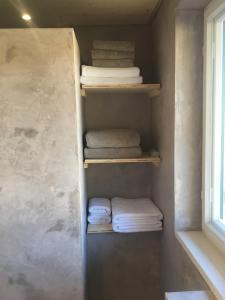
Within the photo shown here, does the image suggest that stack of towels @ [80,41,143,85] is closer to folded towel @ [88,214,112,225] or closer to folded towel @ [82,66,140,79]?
folded towel @ [82,66,140,79]

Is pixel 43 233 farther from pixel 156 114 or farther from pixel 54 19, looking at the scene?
pixel 54 19

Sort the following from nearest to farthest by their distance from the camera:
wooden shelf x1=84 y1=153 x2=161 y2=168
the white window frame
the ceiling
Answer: the white window frame
the ceiling
wooden shelf x1=84 y1=153 x2=161 y2=168

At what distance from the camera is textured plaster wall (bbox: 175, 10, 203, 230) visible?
5.50 ft

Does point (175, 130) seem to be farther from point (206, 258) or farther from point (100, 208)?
point (100, 208)

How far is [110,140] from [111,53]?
626mm

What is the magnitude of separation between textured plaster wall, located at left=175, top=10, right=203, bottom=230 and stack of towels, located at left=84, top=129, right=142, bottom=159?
461 mm

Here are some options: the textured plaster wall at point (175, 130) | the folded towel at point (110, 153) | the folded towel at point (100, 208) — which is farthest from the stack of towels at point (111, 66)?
the folded towel at point (100, 208)

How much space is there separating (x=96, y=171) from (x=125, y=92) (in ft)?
2.34

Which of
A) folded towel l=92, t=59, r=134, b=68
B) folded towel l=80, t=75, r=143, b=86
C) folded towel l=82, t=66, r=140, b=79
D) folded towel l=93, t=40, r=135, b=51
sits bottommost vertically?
folded towel l=80, t=75, r=143, b=86

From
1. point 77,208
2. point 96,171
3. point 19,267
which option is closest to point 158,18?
point 96,171

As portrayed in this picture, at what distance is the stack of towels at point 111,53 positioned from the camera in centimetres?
207

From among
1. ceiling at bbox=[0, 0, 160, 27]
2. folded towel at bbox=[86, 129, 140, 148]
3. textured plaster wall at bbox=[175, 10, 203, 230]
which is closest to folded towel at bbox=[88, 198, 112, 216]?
folded towel at bbox=[86, 129, 140, 148]

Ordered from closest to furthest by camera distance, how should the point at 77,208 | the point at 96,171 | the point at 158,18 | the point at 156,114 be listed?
1. the point at 77,208
2. the point at 158,18
3. the point at 156,114
4. the point at 96,171

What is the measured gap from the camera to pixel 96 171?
8.20 ft
